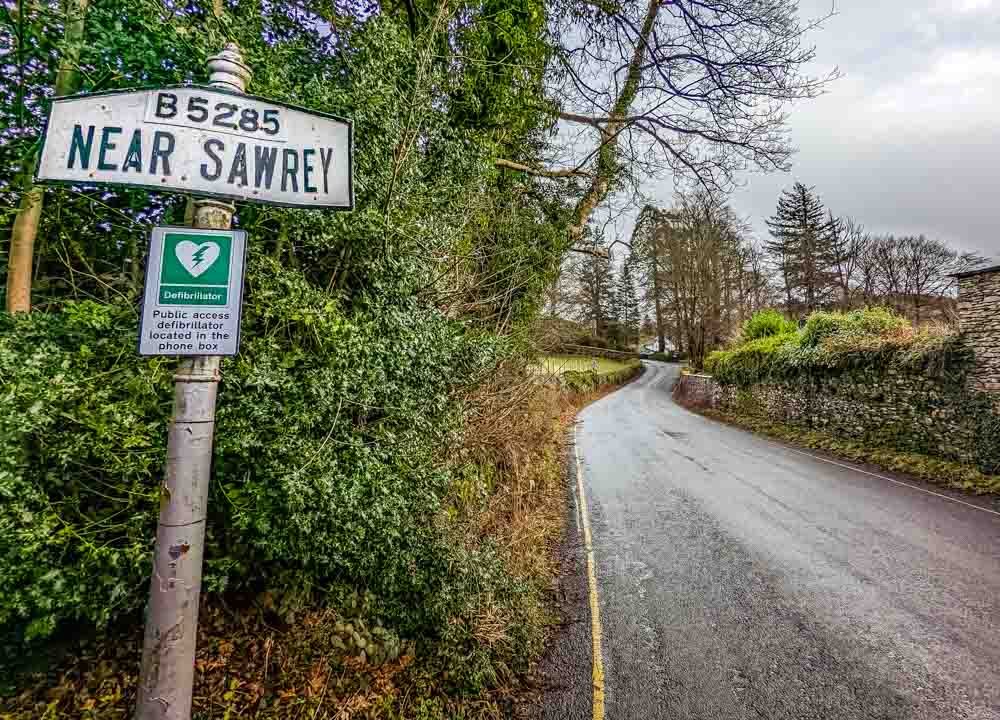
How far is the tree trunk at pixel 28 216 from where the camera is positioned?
235cm

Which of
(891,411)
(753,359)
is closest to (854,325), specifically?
(891,411)

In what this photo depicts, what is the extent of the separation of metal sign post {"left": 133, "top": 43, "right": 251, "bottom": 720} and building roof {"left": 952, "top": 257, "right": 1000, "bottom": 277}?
13718 mm

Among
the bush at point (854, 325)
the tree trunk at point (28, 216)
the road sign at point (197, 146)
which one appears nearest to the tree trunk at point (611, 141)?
the tree trunk at point (28, 216)

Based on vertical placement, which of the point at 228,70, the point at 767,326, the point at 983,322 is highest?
the point at 767,326

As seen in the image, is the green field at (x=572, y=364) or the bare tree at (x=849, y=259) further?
the bare tree at (x=849, y=259)

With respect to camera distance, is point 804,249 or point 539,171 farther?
point 804,249

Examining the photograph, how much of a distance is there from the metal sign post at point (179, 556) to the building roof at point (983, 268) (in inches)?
540

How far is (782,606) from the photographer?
4.14 meters

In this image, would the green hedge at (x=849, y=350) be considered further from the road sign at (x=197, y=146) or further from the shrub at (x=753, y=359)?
the road sign at (x=197, y=146)

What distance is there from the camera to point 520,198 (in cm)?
739

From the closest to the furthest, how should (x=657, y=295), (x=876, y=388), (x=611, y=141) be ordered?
Answer: (x=611, y=141), (x=876, y=388), (x=657, y=295)

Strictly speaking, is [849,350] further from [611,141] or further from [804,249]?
[804,249]

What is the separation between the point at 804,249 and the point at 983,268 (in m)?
28.2

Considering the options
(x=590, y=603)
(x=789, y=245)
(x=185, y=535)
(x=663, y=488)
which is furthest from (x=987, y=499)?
(x=789, y=245)
